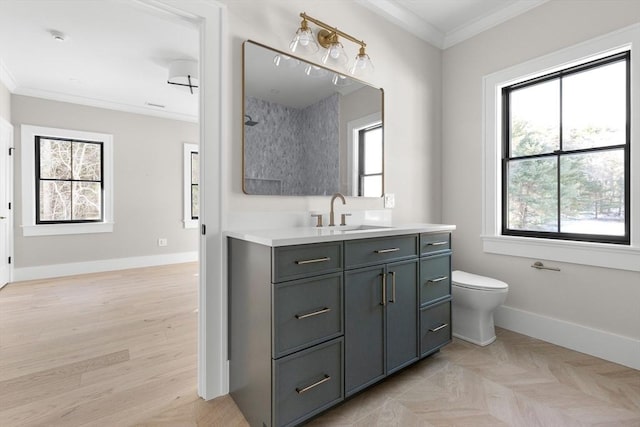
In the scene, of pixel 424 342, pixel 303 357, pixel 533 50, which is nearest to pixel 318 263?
pixel 303 357

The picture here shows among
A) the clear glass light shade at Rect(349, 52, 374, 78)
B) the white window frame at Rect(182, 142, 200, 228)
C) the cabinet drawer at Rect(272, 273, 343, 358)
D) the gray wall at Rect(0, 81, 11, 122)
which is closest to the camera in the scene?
the cabinet drawer at Rect(272, 273, 343, 358)

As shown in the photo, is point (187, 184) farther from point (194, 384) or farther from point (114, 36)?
point (194, 384)

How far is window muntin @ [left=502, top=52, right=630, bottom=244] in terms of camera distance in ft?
7.12

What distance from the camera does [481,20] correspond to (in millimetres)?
2764

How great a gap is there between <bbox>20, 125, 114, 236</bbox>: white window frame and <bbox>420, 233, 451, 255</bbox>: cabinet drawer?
484 cm

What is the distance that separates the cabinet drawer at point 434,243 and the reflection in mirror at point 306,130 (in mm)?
616

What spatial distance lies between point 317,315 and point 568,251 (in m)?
2.05

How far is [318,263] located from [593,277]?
2083 millimetres

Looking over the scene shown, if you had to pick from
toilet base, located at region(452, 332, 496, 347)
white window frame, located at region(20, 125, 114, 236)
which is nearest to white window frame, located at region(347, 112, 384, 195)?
toilet base, located at region(452, 332, 496, 347)

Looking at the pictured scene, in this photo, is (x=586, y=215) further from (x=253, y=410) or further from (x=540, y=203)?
(x=253, y=410)

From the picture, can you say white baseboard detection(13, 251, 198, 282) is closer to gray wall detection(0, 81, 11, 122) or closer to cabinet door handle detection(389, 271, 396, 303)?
gray wall detection(0, 81, 11, 122)

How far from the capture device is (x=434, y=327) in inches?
82.1

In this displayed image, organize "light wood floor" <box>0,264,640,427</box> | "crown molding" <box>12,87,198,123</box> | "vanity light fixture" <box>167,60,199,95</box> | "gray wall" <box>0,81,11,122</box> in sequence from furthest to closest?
1. "crown molding" <box>12,87,198,123</box>
2. "gray wall" <box>0,81,11,122</box>
3. "vanity light fixture" <box>167,60,199,95</box>
4. "light wood floor" <box>0,264,640,427</box>

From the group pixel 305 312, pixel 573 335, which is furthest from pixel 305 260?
pixel 573 335
